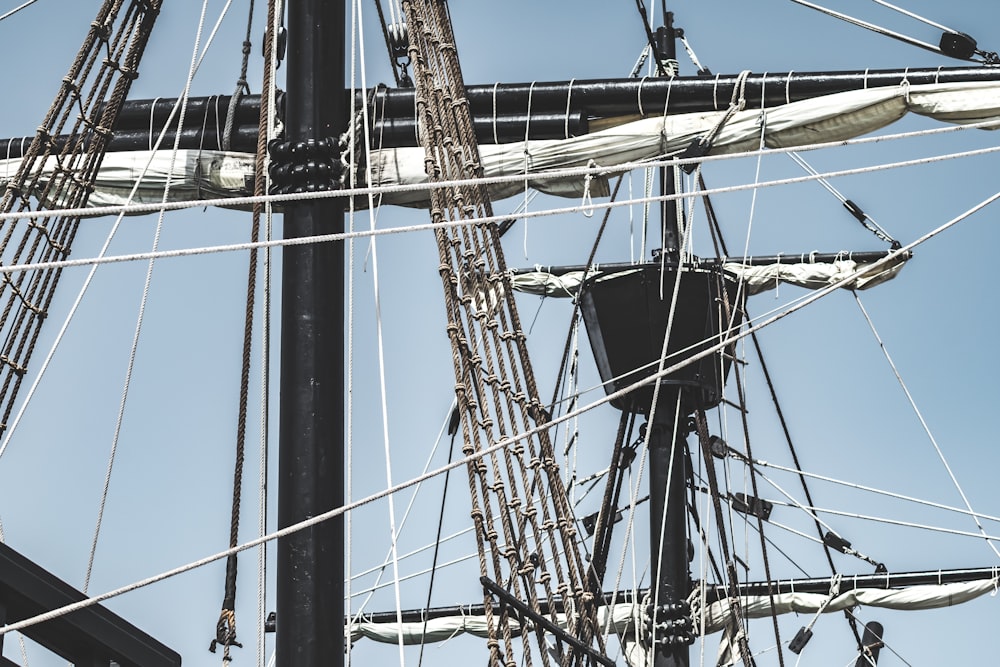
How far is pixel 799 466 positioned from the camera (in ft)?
43.6

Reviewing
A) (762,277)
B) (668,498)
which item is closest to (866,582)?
(762,277)

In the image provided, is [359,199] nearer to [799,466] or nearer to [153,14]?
[153,14]

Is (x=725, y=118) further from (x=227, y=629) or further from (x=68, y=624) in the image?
(x=68, y=624)

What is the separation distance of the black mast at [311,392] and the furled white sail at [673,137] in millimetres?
3196

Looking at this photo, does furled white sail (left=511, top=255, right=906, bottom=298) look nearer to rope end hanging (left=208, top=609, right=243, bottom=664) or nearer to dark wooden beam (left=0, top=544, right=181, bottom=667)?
rope end hanging (left=208, top=609, right=243, bottom=664)

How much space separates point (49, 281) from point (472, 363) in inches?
95.1

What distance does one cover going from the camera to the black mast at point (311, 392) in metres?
4.55

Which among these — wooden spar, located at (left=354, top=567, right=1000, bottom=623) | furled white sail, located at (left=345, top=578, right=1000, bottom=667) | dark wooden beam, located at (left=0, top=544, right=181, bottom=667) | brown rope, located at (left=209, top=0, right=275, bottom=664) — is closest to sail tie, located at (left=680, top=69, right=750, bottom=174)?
brown rope, located at (left=209, top=0, right=275, bottom=664)

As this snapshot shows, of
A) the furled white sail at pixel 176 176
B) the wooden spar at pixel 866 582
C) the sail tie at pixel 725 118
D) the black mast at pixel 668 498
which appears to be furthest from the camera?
the wooden spar at pixel 866 582

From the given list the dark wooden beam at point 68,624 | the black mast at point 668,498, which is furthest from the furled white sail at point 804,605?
the dark wooden beam at point 68,624

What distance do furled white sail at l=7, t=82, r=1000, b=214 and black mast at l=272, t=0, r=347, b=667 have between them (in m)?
3.20

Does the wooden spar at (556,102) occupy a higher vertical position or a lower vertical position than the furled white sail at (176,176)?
higher

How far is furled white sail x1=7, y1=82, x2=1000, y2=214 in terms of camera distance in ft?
28.3

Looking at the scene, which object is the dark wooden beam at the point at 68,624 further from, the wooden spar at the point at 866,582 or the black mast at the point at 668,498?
the wooden spar at the point at 866,582
